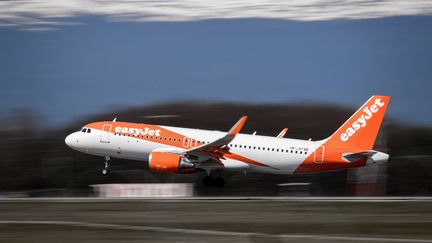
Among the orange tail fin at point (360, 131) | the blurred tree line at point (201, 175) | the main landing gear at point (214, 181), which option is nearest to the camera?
the main landing gear at point (214, 181)

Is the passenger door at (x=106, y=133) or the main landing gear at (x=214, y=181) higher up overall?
the passenger door at (x=106, y=133)

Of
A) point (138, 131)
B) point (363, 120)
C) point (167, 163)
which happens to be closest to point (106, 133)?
point (138, 131)

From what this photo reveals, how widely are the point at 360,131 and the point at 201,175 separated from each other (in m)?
18.1

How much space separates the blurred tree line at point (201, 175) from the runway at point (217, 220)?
60.8 ft

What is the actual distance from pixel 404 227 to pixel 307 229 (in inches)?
160

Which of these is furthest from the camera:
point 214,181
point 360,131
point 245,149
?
point 360,131

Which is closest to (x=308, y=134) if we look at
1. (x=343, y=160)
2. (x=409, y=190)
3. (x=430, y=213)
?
(x=409, y=190)

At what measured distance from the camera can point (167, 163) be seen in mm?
44219

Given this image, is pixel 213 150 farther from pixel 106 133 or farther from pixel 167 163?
pixel 106 133

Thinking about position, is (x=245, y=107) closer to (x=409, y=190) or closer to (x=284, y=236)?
(x=409, y=190)

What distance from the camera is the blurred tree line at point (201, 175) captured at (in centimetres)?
6419

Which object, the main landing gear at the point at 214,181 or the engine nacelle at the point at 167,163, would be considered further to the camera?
the main landing gear at the point at 214,181

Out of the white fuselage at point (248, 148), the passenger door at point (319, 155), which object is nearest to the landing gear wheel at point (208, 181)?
the white fuselage at point (248, 148)

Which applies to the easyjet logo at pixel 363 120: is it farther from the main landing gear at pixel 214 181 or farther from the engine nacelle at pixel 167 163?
the engine nacelle at pixel 167 163
